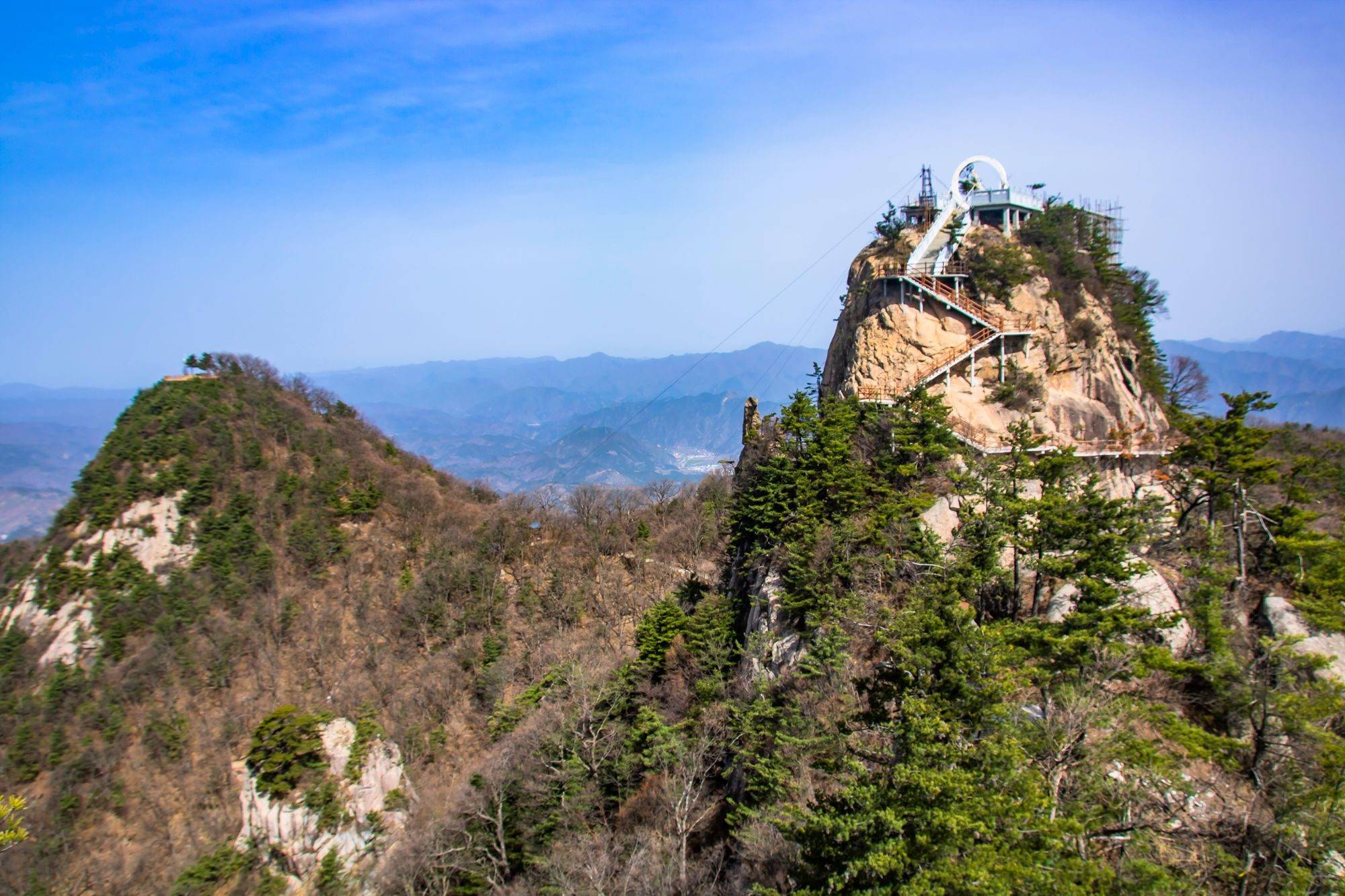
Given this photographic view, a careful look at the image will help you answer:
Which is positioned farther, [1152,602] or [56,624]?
[56,624]

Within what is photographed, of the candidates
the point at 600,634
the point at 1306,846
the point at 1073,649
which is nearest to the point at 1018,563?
the point at 1073,649

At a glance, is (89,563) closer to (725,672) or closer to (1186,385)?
(725,672)

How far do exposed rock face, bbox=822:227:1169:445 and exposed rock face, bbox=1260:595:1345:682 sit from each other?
38.2 feet

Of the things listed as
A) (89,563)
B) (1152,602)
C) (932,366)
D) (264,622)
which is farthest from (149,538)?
(1152,602)

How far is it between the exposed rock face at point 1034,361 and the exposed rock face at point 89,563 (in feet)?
150

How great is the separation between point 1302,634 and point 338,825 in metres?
35.4

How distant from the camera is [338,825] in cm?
3103

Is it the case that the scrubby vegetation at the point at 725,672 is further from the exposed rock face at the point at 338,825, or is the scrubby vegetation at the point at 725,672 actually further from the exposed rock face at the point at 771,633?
the exposed rock face at the point at 338,825

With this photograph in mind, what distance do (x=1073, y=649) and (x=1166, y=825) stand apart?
2929mm

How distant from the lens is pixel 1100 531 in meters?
15.3

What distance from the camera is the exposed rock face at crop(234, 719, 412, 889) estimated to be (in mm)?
30562

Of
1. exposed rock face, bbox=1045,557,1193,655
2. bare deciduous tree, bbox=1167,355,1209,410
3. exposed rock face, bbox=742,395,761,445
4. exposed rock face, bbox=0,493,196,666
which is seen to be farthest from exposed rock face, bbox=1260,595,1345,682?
exposed rock face, bbox=0,493,196,666

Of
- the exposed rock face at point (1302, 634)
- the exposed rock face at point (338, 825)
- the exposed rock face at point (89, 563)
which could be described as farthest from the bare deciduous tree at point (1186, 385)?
the exposed rock face at point (89, 563)

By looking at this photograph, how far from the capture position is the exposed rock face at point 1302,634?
14680 mm
